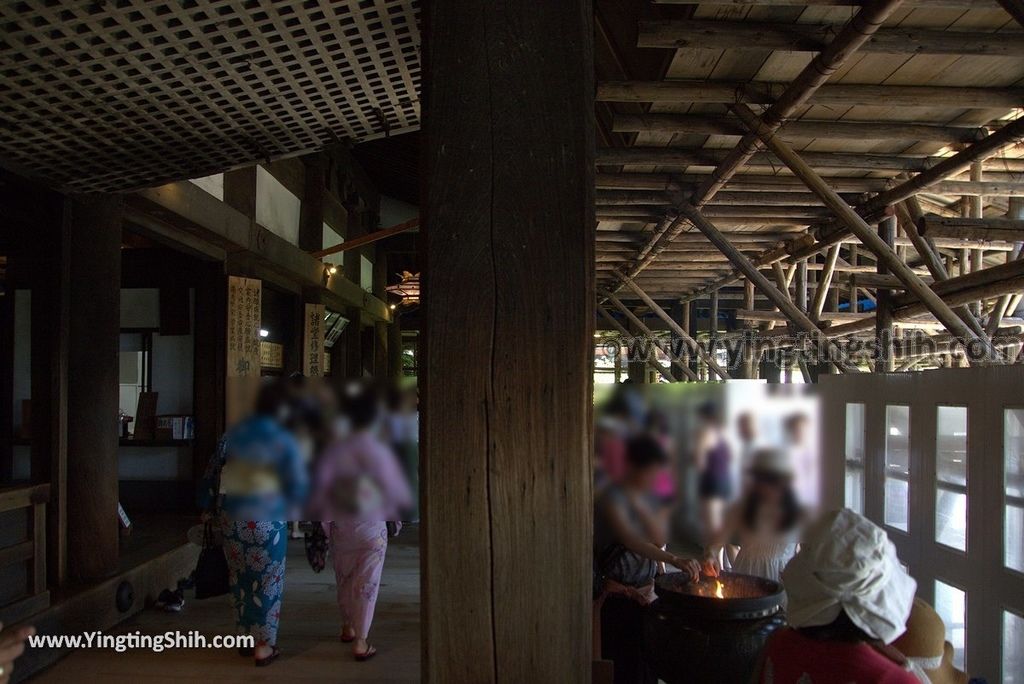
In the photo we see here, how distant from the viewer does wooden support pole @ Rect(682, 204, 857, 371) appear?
679 cm

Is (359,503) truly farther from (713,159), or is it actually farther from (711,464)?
(713,159)

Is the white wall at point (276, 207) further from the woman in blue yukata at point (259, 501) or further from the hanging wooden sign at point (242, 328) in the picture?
→ the woman in blue yukata at point (259, 501)

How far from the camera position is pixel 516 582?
1831 mm

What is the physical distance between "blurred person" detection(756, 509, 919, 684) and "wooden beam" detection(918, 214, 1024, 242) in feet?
13.8

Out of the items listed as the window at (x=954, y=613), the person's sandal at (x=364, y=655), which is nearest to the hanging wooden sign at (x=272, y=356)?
the person's sandal at (x=364, y=655)

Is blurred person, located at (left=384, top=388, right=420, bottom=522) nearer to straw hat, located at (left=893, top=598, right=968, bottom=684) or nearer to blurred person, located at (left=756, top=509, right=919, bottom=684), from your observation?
blurred person, located at (left=756, top=509, right=919, bottom=684)

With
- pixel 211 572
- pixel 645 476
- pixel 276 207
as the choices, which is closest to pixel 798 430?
pixel 645 476

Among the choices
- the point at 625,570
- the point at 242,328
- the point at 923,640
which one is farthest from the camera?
the point at 242,328

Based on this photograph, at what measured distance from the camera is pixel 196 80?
11.6 feet

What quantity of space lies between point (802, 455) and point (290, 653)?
4.00 meters

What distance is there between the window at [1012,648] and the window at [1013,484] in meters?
0.27

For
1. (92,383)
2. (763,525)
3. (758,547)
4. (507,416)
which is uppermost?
(507,416)

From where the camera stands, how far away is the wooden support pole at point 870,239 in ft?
17.0

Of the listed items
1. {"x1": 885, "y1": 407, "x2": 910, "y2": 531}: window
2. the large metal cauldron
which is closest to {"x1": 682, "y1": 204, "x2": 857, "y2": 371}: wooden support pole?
{"x1": 885, "y1": 407, "x2": 910, "y2": 531}: window
